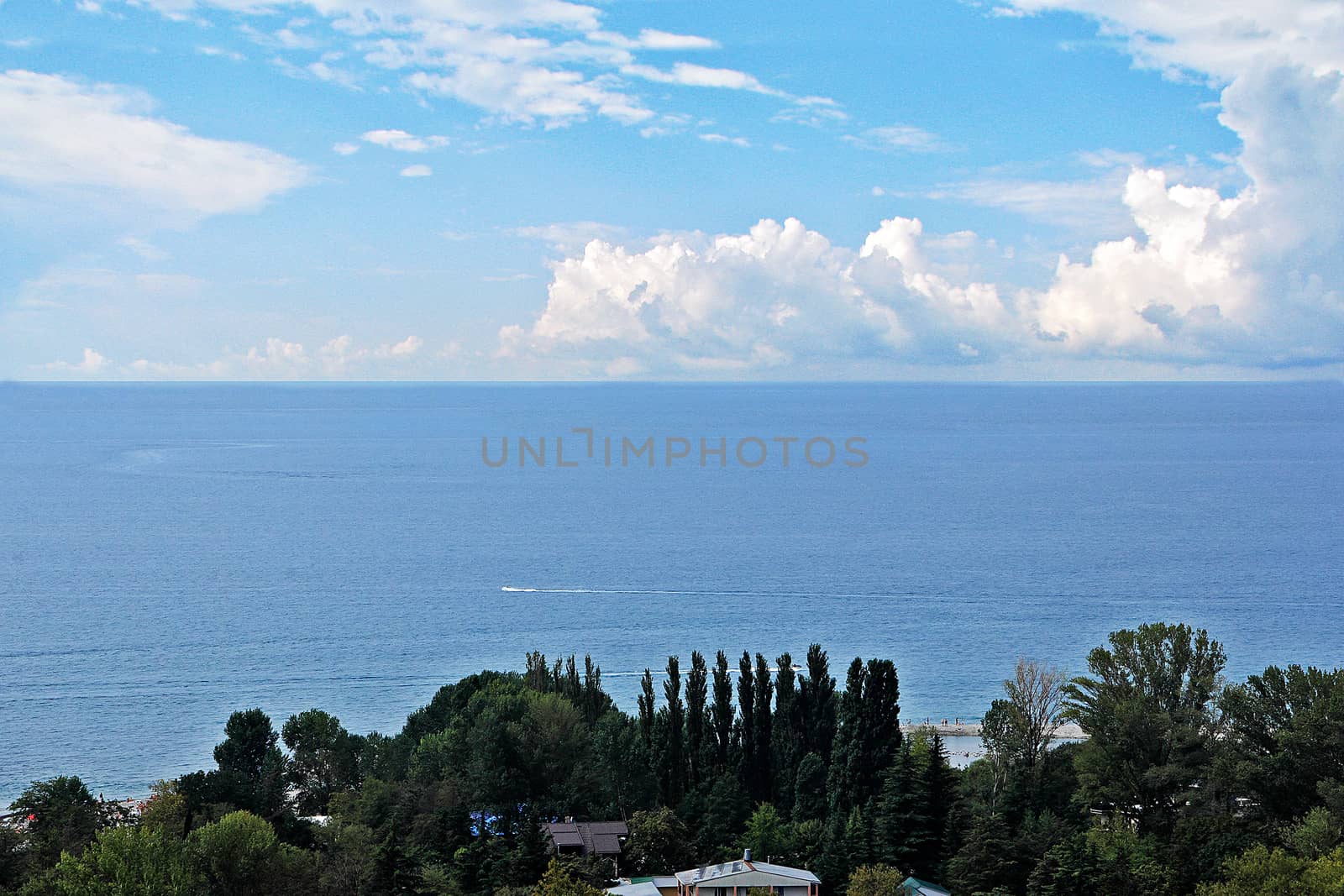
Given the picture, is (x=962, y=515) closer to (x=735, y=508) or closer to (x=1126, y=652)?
(x=735, y=508)

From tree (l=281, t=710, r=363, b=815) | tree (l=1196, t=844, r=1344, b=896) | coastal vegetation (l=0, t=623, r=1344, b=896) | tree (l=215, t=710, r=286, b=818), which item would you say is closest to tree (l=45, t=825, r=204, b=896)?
coastal vegetation (l=0, t=623, r=1344, b=896)

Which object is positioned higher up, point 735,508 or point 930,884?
point 735,508

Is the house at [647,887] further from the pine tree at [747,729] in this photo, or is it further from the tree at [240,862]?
the tree at [240,862]

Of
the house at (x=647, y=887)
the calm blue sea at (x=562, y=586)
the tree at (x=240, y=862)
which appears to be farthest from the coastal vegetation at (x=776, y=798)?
the calm blue sea at (x=562, y=586)

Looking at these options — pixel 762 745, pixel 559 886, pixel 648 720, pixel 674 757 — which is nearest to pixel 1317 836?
pixel 762 745

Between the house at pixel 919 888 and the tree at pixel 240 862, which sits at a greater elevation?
the tree at pixel 240 862

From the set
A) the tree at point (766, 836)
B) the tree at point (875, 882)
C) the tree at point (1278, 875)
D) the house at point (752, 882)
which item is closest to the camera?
the tree at point (1278, 875)

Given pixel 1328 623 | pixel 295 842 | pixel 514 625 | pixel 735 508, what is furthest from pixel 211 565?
pixel 1328 623

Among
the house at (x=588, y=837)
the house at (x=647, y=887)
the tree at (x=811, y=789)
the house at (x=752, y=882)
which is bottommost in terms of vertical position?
the house at (x=647, y=887)

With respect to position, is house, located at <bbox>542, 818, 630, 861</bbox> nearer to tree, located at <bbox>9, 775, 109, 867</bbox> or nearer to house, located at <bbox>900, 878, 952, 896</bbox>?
house, located at <bbox>900, 878, 952, 896</bbox>
